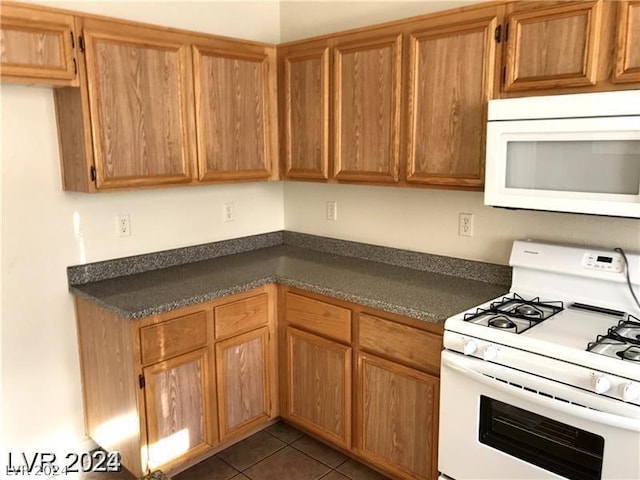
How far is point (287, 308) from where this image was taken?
8.66 feet

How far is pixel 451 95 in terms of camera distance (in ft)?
7.12

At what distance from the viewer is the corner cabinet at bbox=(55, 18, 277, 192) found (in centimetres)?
220

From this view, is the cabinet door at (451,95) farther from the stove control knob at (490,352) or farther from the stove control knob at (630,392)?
the stove control knob at (630,392)

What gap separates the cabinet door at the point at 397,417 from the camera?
213 cm

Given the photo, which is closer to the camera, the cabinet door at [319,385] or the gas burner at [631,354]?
the gas burner at [631,354]

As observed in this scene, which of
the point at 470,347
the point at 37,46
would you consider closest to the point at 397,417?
the point at 470,347

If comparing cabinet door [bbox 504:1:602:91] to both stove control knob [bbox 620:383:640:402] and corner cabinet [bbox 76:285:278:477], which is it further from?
corner cabinet [bbox 76:285:278:477]

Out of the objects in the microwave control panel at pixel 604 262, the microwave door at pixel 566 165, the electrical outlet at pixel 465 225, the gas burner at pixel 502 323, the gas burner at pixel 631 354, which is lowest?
the gas burner at pixel 631 354

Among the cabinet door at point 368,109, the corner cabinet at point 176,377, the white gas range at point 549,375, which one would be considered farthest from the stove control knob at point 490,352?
the corner cabinet at point 176,377

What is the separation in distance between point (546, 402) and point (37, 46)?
2223 mm

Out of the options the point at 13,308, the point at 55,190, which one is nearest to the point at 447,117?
the point at 55,190

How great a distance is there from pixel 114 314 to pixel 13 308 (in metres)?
0.51

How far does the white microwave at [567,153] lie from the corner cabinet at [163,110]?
52.9 inches

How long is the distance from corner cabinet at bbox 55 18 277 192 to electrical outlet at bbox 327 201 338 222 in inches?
18.0
